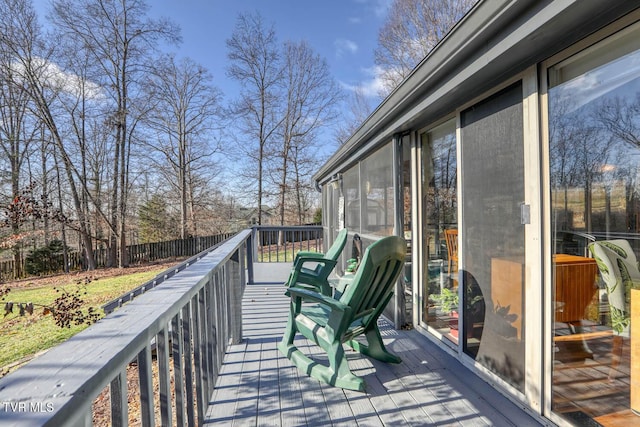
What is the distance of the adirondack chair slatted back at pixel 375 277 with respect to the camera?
2182mm

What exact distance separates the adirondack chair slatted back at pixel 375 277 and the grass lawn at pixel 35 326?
5307 millimetres

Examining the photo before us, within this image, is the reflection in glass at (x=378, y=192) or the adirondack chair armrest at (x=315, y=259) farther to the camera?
the reflection in glass at (x=378, y=192)

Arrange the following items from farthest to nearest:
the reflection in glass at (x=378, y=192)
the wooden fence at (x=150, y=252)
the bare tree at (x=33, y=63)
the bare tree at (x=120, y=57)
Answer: the wooden fence at (x=150, y=252), the bare tree at (x=120, y=57), the bare tree at (x=33, y=63), the reflection in glass at (x=378, y=192)

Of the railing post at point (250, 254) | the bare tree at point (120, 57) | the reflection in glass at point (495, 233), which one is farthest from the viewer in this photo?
the bare tree at point (120, 57)

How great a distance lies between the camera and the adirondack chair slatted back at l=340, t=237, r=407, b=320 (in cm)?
218

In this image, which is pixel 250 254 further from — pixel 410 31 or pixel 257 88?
pixel 257 88

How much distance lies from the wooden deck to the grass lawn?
14.5ft

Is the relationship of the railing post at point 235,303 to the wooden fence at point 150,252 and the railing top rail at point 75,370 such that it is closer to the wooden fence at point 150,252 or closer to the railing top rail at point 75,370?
the railing top rail at point 75,370

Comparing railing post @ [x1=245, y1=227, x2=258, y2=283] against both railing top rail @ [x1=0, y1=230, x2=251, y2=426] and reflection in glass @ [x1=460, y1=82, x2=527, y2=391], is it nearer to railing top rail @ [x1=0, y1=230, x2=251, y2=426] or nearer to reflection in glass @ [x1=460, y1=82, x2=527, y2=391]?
reflection in glass @ [x1=460, y1=82, x2=527, y2=391]

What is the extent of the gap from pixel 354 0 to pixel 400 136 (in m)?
11.1

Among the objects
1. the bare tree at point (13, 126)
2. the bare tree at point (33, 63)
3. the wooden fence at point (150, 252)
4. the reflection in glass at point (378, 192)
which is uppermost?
the bare tree at point (33, 63)

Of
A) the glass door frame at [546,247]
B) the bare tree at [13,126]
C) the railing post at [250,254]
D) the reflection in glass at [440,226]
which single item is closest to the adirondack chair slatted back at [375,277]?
the reflection in glass at [440,226]

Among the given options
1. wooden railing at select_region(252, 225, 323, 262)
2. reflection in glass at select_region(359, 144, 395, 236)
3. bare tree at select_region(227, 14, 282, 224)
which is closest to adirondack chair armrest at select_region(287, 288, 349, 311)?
reflection in glass at select_region(359, 144, 395, 236)

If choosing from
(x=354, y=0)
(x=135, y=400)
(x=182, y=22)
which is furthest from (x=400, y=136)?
(x=182, y=22)
